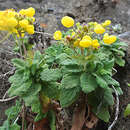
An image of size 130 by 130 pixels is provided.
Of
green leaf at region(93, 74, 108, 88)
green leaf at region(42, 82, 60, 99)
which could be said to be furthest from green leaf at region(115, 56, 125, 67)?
green leaf at region(42, 82, 60, 99)

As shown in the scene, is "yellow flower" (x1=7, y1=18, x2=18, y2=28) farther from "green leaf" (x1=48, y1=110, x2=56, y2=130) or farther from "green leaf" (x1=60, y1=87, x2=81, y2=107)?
"green leaf" (x1=48, y1=110, x2=56, y2=130)

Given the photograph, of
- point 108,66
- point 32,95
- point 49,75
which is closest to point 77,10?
point 108,66

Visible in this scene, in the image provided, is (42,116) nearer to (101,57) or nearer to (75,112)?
(75,112)

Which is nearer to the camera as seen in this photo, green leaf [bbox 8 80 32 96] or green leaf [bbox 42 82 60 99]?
green leaf [bbox 8 80 32 96]

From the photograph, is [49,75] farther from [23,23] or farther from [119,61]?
[119,61]

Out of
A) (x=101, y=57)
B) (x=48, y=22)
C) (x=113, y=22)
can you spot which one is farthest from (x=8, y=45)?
(x=113, y=22)

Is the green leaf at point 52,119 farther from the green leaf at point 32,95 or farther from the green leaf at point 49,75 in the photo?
the green leaf at point 49,75
